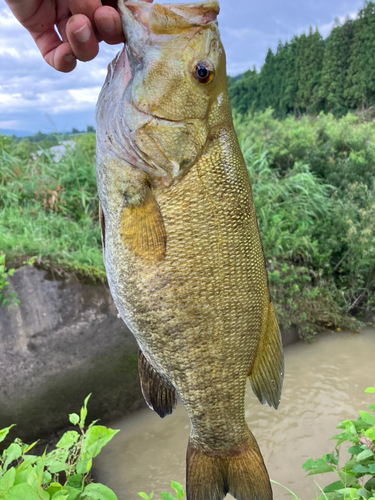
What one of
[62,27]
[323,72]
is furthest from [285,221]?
[323,72]

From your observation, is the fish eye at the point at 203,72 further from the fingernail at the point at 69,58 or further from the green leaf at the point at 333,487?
the green leaf at the point at 333,487

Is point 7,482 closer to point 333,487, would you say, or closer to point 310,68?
point 333,487

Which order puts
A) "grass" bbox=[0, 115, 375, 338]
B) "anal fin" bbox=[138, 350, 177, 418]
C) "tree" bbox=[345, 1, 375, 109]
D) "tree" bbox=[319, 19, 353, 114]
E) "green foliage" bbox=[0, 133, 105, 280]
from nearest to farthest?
"anal fin" bbox=[138, 350, 177, 418] → "green foliage" bbox=[0, 133, 105, 280] → "grass" bbox=[0, 115, 375, 338] → "tree" bbox=[345, 1, 375, 109] → "tree" bbox=[319, 19, 353, 114]

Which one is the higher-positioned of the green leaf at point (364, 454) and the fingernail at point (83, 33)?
the fingernail at point (83, 33)

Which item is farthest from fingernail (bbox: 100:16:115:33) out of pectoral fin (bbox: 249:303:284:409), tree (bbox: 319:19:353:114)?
tree (bbox: 319:19:353:114)

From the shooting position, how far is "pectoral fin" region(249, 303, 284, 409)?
1.26 m

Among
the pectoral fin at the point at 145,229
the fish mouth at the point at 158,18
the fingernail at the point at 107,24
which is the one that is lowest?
the pectoral fin at the point at 145,229

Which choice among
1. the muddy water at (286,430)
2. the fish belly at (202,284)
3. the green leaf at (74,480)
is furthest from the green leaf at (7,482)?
the muddy water at (286,430)

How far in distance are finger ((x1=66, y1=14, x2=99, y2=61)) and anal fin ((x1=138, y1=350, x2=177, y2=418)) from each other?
3.38ft

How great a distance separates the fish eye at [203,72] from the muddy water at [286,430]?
115 inches

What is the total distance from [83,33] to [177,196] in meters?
0.58

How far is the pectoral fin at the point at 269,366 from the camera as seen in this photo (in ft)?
4.13

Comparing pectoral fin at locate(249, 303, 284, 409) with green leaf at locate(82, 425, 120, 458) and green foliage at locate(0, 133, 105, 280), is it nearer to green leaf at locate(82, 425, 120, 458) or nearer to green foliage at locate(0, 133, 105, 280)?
green leaf at locate(82, 425, 120, 458)

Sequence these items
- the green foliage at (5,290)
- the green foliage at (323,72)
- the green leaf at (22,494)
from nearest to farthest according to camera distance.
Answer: the green leaf at (22,494)
the green foliage at (5,290)
the green foliage at (323,72)
